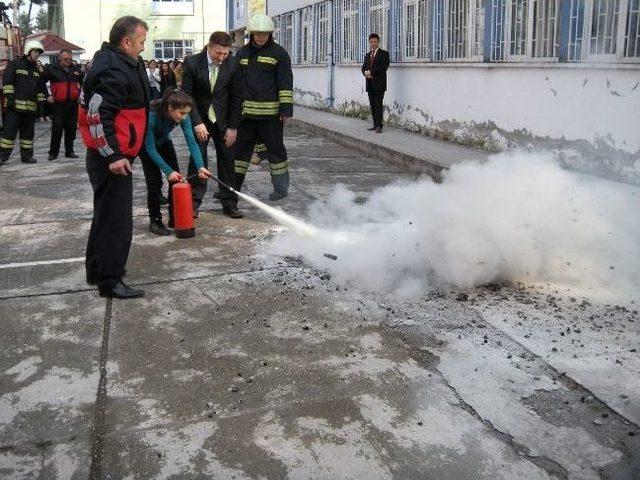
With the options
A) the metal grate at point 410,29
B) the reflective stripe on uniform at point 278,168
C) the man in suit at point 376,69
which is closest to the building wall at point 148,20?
the metal grate at point 410,29

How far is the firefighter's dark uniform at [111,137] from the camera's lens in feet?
13.4

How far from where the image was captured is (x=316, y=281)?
4.73m

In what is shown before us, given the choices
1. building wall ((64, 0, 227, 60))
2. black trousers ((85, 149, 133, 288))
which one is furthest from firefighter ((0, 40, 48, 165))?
building wall ((64, 0, 227, 60))

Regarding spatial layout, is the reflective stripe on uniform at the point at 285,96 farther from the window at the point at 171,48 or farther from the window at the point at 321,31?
the window at the point at 171,48

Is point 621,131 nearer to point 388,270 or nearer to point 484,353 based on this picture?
point 388,270

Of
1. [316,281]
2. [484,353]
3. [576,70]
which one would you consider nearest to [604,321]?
[484,353]

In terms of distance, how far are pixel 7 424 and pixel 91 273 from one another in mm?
1882

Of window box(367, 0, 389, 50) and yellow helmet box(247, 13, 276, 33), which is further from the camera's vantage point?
window box(367, 0, 389, 50)

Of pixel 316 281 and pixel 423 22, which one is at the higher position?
pixel 423 22

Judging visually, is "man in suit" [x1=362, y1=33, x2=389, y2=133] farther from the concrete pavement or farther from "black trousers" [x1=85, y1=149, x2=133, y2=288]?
"black trousers" [x1=85, y1=149, x2=133, y2=288]

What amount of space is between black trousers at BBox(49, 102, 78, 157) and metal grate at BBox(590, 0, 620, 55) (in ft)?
25.3

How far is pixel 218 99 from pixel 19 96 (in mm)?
5424

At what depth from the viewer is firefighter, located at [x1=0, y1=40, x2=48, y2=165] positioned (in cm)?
1048

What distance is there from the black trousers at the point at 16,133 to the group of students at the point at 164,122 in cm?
522
